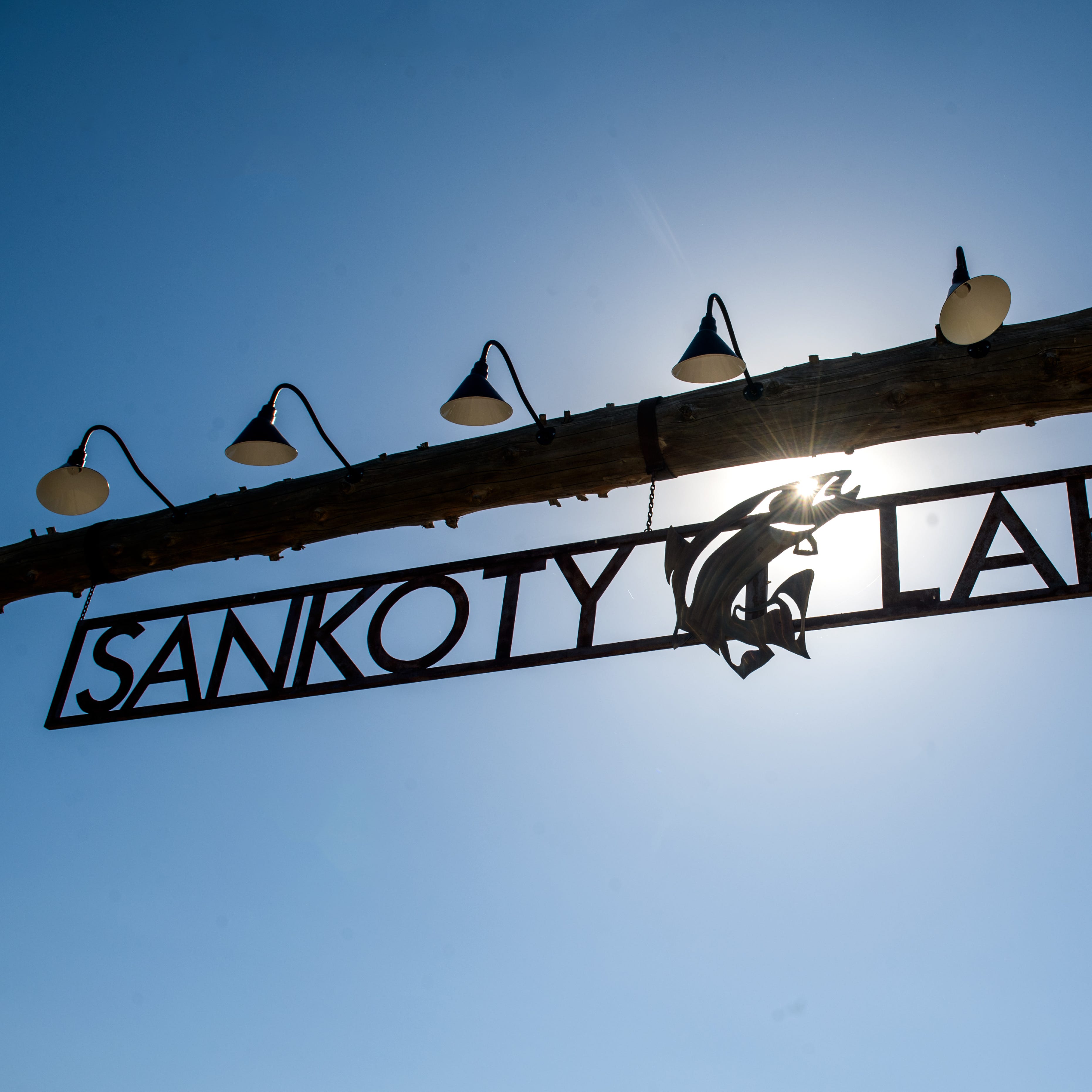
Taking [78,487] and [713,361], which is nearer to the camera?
[713,361]

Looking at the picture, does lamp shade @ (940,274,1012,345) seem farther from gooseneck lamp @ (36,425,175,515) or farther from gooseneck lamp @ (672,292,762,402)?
gooseneck lamp @ (36,425,175,515)

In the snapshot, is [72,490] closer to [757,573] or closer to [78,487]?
[78,487]

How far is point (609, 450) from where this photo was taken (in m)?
5.49

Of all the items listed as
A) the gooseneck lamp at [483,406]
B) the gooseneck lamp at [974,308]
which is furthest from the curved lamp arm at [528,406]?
the gooseneck lamp at [974,308]

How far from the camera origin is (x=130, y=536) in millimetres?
6613

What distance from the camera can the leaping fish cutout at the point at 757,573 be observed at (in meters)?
4.49

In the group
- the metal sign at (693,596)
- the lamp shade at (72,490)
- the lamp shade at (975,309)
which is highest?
the lamp shade at (72,490)

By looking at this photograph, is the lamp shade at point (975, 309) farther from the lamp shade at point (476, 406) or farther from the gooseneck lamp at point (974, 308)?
the lamp shade at point (476, 406)

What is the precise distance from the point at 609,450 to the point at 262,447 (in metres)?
2.18

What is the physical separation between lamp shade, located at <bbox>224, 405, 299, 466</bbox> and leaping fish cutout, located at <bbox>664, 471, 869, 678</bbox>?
2.76 meters

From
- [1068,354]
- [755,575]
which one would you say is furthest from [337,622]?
[1068,354]

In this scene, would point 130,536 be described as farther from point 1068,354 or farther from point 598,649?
point 1068,354

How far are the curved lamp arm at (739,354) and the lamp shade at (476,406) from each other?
1.27 m

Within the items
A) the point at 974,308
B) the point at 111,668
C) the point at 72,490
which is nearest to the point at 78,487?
the point at 72,490
